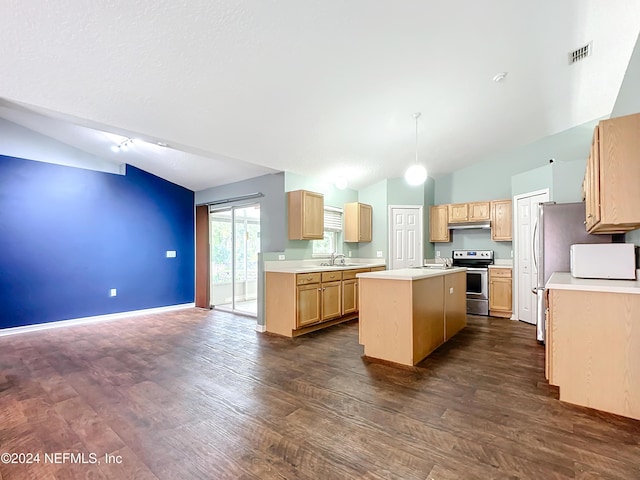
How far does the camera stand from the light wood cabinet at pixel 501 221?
214 inches

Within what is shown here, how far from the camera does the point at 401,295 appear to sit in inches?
122

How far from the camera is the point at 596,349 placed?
87.9 inches

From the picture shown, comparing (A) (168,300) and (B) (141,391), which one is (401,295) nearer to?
(B) (141,391)

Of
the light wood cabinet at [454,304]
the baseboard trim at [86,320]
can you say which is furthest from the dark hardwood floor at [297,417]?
the baseboard trim at [86,320]

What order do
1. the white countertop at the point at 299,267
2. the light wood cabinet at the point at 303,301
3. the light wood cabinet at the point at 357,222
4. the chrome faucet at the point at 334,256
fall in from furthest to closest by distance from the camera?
1. the light wood cabinet at the point at 357,222
2. the chrome faucet at the point at 334,256
3. the white countertop at the point at 299,267
4. the light wood cabinet at the point at 303,301

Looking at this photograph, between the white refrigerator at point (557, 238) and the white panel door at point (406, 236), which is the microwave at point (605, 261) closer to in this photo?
the white refrigerator at point (557, 238)

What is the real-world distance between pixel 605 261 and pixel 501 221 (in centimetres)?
288

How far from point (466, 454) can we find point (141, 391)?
2.53m

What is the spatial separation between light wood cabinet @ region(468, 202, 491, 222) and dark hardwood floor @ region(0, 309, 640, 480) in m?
2.78

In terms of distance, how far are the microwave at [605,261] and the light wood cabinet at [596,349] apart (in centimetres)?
79

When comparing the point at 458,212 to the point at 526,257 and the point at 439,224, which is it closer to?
the point at 439,224

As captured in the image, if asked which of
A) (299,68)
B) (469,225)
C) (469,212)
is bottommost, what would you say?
(469,225)

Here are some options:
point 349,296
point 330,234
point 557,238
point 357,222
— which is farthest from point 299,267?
point 557,238

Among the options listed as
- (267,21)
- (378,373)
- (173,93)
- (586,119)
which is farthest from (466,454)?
(586,119)
